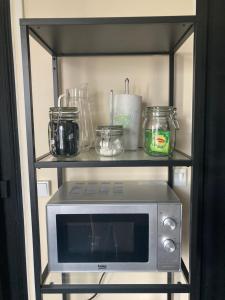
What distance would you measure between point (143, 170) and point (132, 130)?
0.89 ft

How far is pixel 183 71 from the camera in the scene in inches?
48.3

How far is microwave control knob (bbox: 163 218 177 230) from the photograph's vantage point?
3.03 ft

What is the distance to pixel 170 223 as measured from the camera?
92cm

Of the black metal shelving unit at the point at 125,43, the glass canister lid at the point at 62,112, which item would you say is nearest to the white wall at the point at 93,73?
the black metal shelving unit at the point at 125,43

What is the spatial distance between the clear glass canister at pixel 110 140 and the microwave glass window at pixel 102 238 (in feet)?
0.82

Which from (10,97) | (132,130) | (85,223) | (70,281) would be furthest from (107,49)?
(70,281)

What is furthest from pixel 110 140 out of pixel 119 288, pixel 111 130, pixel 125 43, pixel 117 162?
pixel 119 288

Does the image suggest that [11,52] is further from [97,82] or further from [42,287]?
[42,287]

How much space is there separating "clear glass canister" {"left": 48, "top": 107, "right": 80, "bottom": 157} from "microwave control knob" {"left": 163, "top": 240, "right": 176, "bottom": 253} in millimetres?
489

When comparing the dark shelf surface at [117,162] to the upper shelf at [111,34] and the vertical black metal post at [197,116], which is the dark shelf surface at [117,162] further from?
the upper shelf at [111,34]

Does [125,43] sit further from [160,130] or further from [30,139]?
[30,139]

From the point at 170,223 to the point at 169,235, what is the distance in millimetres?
50

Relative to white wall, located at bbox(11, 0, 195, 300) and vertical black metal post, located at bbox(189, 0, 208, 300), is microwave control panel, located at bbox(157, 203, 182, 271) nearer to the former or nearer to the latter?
vertical black metal post, located at bbox(189, 0, 208, 300)

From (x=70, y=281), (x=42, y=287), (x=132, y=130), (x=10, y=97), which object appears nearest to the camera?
(x=42, y=287)
